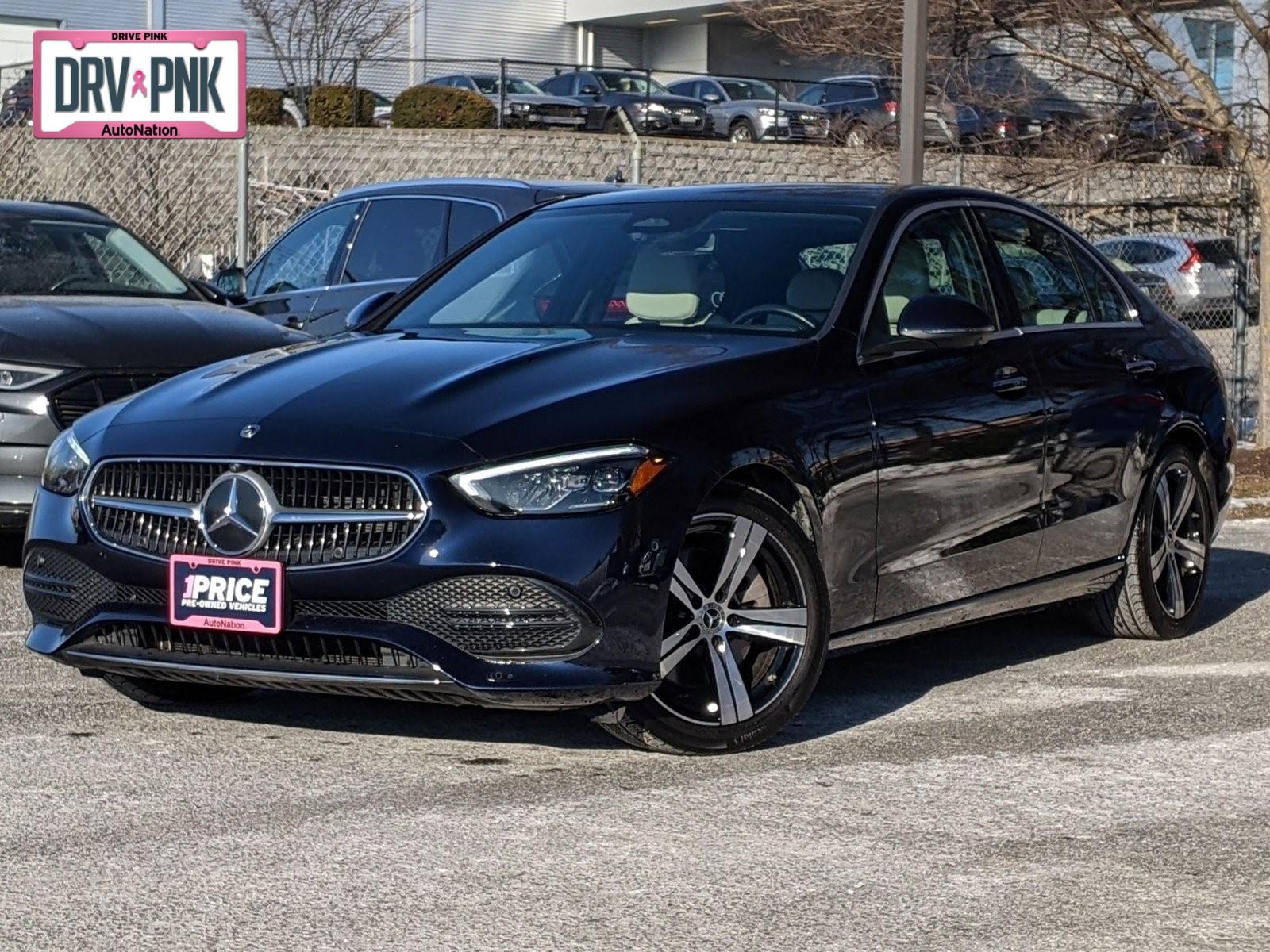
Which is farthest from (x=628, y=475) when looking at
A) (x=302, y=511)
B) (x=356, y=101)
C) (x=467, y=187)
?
(x=356, y=101)

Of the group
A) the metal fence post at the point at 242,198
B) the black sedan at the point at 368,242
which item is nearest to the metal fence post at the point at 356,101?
the metal fence post at the point at 242,198

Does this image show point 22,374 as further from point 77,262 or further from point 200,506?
point 200,506

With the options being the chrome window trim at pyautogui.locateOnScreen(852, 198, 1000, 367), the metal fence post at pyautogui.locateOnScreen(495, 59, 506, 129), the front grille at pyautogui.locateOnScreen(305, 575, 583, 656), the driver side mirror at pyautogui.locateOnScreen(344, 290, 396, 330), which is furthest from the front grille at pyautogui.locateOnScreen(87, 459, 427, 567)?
the metal fence post at pyautogui.locateOnScreen(495, 59, 506, 129)

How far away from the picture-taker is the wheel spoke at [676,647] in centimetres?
567

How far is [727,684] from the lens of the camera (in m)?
5.85

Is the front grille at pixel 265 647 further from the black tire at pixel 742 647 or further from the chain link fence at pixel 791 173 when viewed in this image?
Answer: the chain link fence at pixel 791 173

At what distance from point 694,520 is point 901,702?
1.41 metres

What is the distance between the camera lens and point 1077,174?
53.9ft

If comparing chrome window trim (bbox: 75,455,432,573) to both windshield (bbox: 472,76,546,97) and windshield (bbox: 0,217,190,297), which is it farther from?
windshield (bbox: 472,76,546,97)

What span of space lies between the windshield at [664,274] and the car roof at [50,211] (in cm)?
453

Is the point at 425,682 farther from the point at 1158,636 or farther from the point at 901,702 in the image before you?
the point at 1158,636

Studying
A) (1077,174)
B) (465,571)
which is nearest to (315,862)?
(465,571)

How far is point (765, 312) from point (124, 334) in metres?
3.83

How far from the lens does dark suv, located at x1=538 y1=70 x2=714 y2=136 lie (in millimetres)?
37469
